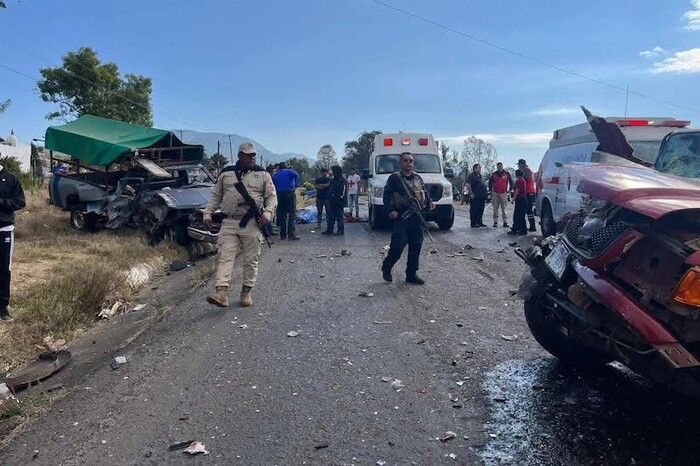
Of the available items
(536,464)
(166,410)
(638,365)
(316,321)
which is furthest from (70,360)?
(638,365)

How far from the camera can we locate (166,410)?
382 cm

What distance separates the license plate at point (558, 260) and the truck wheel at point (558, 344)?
0.36 m

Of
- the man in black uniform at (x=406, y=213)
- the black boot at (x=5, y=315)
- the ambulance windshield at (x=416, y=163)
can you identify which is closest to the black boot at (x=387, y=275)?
the man in black uniform at (x=406, y=213)

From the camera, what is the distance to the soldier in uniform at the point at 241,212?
6.64 meters

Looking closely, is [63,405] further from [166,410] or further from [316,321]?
[316,321]

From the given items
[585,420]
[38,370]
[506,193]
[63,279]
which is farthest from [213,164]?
[585,420]

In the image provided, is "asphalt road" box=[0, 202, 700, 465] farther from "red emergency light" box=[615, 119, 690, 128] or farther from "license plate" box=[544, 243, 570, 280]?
"red emergency light" box=[615, 119, 690, 128]

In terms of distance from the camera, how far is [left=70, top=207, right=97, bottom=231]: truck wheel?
43.6 ft

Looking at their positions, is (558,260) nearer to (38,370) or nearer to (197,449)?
(197,449)

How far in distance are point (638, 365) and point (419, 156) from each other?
42.1ft

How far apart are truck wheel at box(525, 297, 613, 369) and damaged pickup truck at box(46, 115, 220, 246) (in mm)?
6874

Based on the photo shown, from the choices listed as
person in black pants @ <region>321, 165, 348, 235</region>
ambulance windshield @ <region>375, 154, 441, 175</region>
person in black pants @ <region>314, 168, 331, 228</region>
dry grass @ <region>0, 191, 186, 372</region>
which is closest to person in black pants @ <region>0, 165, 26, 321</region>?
dry grass @ <region>0, 191, 186, 372</region>

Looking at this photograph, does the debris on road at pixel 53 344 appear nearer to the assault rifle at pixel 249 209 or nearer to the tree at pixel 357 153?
the assault rifle at pixel 249 209

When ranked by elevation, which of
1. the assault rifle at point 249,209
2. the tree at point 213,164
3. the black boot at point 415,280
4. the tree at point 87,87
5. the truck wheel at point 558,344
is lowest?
the black boot at point 415,280
